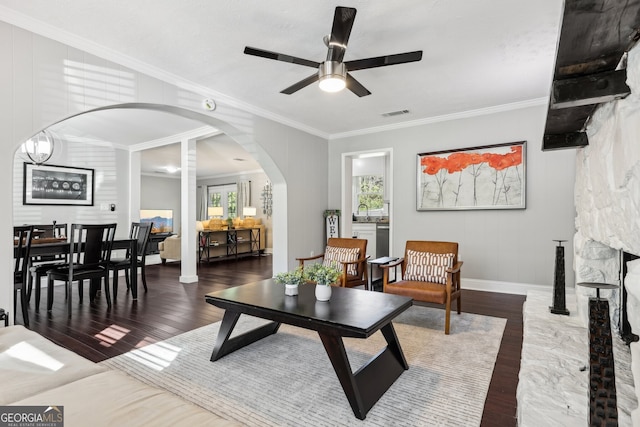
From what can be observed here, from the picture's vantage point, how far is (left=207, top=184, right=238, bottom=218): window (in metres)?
11.4

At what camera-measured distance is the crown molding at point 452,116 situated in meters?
4.40

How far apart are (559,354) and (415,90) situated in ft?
10.1

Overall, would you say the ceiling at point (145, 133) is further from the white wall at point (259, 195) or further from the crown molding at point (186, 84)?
the white wall at point (259, 195)

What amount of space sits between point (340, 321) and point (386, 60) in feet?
6.25

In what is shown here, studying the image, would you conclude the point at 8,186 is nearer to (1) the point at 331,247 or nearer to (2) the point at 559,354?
(1) the point at 331,247

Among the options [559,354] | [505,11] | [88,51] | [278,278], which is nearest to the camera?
[559,354]

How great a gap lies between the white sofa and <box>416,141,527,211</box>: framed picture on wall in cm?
450

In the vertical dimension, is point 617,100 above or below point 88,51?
below

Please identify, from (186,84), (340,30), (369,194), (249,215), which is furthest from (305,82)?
(249,215)

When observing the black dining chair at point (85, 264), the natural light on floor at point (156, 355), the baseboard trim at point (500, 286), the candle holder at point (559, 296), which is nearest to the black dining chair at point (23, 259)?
the black dining chair at point (85, 264)

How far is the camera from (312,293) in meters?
2.77

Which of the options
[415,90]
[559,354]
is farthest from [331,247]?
[559,354]

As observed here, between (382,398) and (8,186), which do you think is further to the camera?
(8,186)

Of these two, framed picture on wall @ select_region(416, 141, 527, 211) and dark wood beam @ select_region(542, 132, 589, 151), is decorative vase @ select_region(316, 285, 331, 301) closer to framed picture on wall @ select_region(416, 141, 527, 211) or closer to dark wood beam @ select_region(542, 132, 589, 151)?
dark wood beam @ select_region(542, 132, 589, 151)
